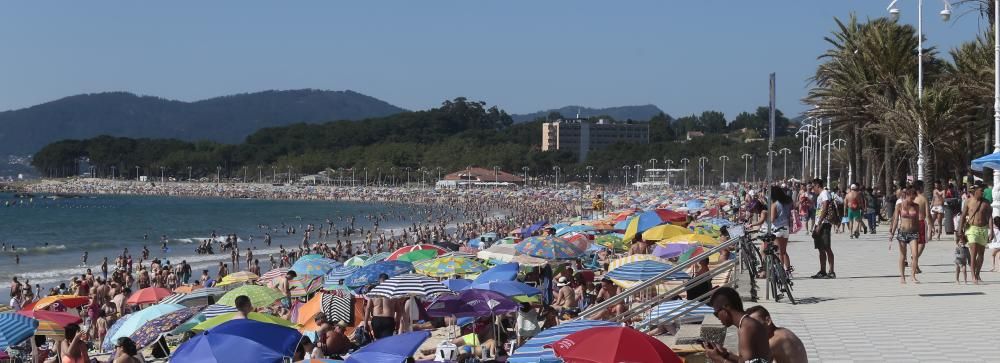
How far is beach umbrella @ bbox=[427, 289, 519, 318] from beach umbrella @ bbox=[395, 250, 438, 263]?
7743 millimetres

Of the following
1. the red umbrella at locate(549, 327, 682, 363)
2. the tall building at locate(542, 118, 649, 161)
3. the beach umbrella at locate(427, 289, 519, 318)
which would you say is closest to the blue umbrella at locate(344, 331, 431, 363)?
the red umbrella at locate(549, 327, 682, 363)

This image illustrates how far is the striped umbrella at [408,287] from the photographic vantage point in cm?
1305

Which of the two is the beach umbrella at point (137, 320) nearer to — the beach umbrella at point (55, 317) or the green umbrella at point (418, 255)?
the beach umbrella at point (55, 317)

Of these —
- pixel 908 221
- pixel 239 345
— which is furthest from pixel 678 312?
pixel 908 221

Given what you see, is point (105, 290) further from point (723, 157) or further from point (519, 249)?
point (723, 157)

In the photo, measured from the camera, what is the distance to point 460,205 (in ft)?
338

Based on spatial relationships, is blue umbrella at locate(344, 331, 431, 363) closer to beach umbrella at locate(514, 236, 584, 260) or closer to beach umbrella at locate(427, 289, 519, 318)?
beach umbrella at locate(427, 289, 519, 318)

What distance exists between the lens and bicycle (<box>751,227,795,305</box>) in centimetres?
995

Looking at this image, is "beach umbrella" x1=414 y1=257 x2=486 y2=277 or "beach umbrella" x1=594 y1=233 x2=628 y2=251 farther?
"beach umbrella" x1=594 y1=233 x2=628 y2=251

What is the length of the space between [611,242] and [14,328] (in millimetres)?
13302

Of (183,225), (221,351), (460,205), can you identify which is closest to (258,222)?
(183,225)

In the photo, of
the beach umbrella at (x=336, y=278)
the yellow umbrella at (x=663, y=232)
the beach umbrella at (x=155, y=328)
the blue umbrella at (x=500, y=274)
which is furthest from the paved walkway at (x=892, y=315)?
the beach umbrella at (x=155, y=328)

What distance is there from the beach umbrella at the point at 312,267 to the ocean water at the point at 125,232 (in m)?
17.4

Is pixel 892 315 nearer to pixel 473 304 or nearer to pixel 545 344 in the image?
pixel 545 344
